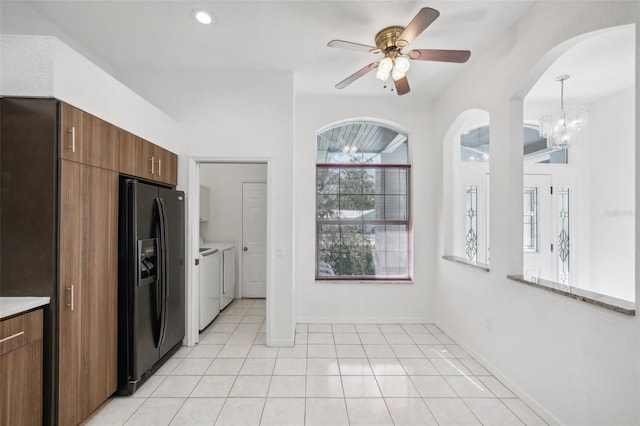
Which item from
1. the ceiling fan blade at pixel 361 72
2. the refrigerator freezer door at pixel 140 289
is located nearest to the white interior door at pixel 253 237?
the refrigerator freezer door at pixel 140 289

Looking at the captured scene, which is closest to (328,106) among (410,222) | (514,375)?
(410,222)

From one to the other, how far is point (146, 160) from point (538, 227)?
493 cm

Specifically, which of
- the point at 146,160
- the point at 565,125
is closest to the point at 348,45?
the point at 146,160

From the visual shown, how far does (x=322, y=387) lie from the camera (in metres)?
2.50

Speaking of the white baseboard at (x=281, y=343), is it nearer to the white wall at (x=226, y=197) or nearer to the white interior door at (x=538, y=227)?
the white wall at (x=226, y=197)

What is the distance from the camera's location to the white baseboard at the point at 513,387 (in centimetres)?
207

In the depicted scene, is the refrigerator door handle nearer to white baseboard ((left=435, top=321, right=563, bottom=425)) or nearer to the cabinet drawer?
the cabinet drawer

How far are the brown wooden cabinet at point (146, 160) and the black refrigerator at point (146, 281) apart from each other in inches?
5.8

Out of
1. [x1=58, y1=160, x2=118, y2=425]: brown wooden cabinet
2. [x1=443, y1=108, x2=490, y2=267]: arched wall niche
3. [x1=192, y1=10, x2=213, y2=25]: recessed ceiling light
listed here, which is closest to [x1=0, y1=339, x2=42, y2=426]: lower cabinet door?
[x1=58, y1=160, x2=118, y2=425]: brown wooden cabinet

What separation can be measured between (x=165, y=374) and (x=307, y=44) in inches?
130

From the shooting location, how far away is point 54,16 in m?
2.47

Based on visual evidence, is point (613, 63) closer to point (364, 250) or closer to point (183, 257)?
point (364, 250)

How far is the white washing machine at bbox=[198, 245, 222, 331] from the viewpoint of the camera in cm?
359

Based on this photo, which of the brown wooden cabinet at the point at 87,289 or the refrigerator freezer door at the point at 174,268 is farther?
the refrigerator freezer door at the point at 174,268
